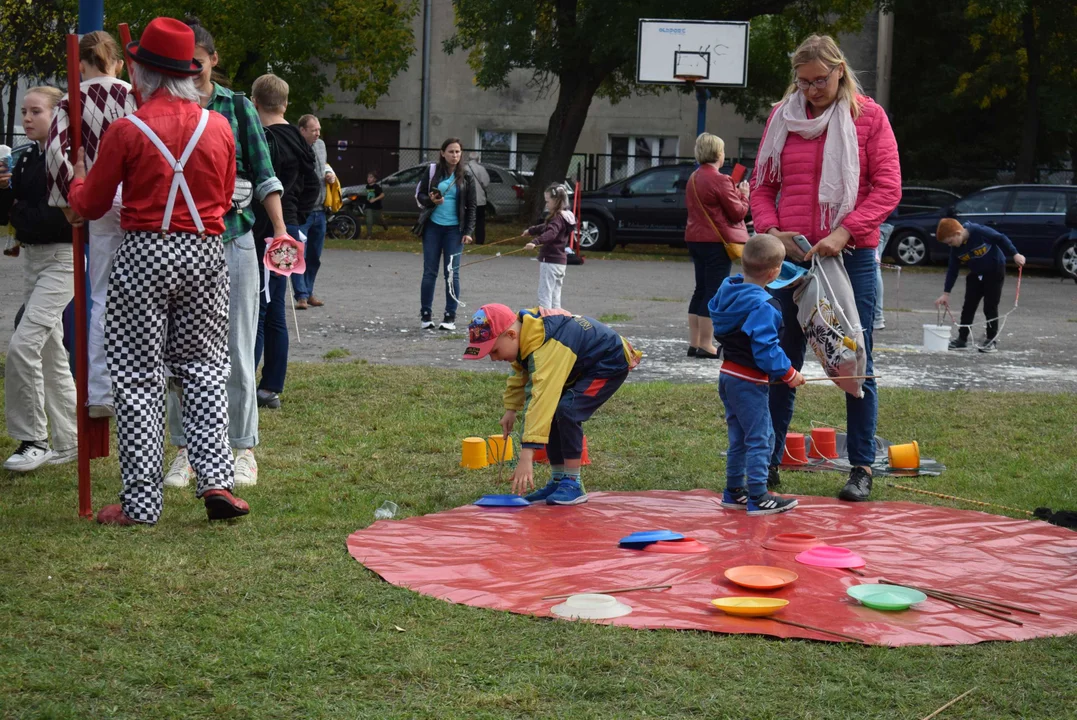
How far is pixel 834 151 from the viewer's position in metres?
5.79

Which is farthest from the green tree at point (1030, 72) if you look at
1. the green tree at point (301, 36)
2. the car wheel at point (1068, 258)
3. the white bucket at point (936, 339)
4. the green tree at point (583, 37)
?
the white bucket at point (936, 339)

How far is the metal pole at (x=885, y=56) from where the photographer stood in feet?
109

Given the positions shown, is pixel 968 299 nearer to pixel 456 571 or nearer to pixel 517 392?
pixel 517 392

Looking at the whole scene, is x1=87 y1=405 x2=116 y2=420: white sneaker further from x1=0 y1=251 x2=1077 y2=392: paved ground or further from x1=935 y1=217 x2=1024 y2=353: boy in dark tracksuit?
x1=935 y1=217 x2=1024 y2=353: boy in dark tracksuit

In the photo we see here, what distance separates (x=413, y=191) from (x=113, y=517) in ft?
77.1

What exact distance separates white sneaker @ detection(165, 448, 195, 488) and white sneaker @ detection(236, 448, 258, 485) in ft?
0.68

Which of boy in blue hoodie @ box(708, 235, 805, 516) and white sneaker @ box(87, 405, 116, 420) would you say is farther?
boy in blue hoodie @ box(708, 235, 805, 516)

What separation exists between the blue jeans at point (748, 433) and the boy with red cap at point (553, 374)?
493mm

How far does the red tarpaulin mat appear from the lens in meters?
4.03

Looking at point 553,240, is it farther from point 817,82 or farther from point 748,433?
point 748,433

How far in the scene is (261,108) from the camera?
269 inches

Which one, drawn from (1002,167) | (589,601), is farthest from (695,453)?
(1002,167)

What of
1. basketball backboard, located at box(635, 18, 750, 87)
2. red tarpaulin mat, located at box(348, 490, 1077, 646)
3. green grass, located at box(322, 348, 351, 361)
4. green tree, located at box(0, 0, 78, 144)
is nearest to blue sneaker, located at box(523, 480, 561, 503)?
red tarpaulin mat, located at box(348, 490, 1077, 646)

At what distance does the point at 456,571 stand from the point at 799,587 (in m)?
1.19
